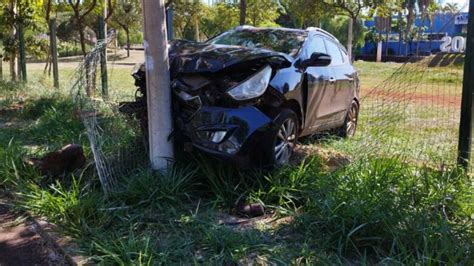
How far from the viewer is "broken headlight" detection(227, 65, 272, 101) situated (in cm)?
486

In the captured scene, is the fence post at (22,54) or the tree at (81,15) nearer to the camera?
the tree at (81,15)

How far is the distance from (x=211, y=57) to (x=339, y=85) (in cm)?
270

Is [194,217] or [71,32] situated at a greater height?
[71,32]

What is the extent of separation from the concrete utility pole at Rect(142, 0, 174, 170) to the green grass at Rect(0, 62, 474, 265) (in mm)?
408

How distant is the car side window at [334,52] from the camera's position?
727 centimetres

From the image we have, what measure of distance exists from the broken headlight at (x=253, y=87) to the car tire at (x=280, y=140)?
0.36m

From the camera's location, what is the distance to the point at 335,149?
22.2ft

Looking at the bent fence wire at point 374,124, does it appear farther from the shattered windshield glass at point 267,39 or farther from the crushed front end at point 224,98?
the shattered windshield glass at point 267,39

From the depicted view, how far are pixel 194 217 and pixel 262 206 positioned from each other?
644mm

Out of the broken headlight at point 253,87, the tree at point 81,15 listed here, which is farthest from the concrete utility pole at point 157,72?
the tree at point 81,15

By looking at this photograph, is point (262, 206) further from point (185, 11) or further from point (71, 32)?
point (71, 32)

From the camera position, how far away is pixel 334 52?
296 inches

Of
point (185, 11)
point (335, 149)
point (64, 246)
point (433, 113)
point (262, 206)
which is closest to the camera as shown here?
point (64, 246)

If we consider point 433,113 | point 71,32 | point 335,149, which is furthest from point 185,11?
point 335,149
